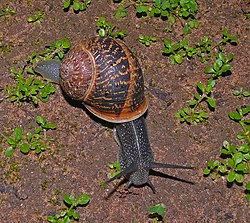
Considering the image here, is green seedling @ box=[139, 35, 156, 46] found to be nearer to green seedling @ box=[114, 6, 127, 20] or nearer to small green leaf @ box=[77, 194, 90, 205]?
green seedling @ box=[114, 6, 127, 20]

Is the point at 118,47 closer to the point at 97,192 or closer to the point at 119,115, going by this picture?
the point at 119,115

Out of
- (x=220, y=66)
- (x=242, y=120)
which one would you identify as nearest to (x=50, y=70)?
(x=220, y=66)

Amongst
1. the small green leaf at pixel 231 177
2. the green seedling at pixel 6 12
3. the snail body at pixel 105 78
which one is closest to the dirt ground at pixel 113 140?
the green seedling at pixel 6 12

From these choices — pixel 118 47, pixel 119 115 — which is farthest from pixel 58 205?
pixel 118 47

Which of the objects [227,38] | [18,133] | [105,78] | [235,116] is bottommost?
[235,116]

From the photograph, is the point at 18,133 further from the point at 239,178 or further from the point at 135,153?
the point at 239,178

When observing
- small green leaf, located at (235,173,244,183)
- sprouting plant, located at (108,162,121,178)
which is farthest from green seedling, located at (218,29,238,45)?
sprouting plant, located at (108,162,121,178)
